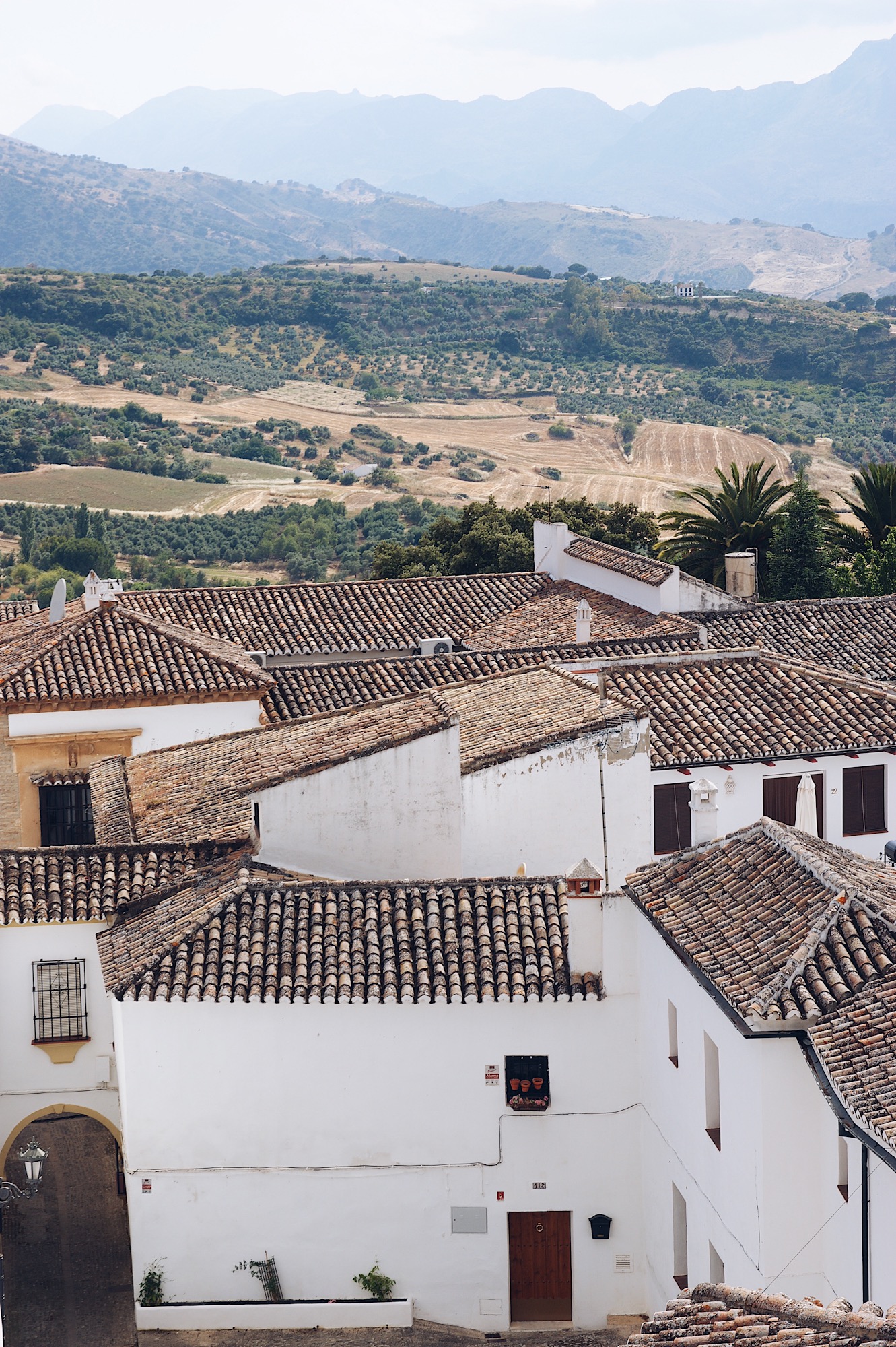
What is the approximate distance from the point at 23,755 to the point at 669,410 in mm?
103160

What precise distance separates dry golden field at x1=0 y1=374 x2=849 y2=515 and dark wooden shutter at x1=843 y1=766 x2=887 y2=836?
60.5 m

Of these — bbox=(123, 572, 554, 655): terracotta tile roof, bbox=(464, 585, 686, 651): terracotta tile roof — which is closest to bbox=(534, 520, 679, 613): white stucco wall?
bbox=(464, 585, 686, 651): terracotta tile roof

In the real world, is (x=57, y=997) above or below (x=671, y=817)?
below

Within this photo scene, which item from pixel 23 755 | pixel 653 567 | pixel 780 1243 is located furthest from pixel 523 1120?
pixel 653 567

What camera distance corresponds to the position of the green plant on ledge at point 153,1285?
16141 millimetres

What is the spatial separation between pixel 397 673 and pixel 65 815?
6091 millimetres

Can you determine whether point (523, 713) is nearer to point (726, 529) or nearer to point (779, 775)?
point (779, 775)

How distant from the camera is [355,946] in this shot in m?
16.0

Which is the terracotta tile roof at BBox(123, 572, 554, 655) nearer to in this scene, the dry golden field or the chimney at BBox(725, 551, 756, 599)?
the chimney at BBox(725, 551, 756, 599)

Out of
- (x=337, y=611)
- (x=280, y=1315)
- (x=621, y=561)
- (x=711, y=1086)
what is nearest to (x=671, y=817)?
(x=711, y=1086)

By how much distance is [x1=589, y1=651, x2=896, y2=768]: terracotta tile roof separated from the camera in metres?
23.9

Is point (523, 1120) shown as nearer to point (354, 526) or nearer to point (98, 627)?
point (98, 627)

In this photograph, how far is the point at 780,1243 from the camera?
1266cm

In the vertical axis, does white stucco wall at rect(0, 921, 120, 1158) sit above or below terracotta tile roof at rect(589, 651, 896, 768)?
below
